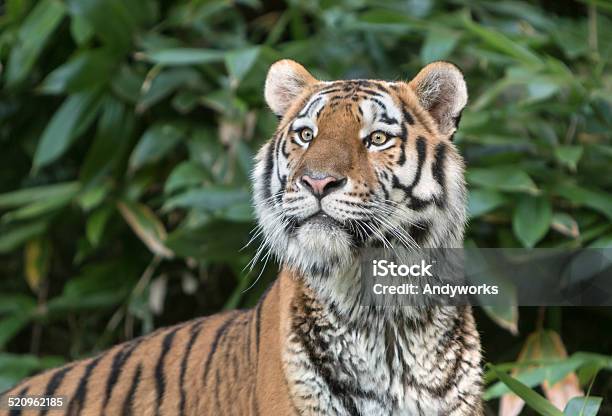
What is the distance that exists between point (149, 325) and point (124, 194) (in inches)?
27.7

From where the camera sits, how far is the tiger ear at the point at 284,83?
2.61 metres

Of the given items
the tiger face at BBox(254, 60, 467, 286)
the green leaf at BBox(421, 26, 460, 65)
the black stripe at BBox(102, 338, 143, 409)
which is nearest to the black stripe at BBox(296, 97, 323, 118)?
the tiger face at BBox(254, 60, 467, 286)

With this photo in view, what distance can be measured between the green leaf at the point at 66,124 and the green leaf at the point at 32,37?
29cm

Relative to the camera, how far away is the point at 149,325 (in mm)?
4559

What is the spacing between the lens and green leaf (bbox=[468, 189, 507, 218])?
4039 mm

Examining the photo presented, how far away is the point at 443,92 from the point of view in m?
2.46

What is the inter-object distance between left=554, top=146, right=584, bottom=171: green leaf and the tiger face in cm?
163

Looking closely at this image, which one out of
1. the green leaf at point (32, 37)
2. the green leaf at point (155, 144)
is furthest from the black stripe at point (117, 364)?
the green leaf at point (32, 37)

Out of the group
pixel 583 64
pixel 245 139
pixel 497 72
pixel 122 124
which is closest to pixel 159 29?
pixel 122 124

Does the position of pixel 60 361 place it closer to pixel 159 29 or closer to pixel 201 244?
pixel 201 244

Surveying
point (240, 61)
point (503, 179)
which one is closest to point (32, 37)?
point (240, 61)

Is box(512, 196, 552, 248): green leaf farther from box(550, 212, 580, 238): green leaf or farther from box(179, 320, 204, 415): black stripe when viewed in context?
box(179, 320, 204, 415): black stripe

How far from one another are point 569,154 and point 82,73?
245 cm

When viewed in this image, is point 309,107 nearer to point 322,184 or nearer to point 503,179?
point 322,184
